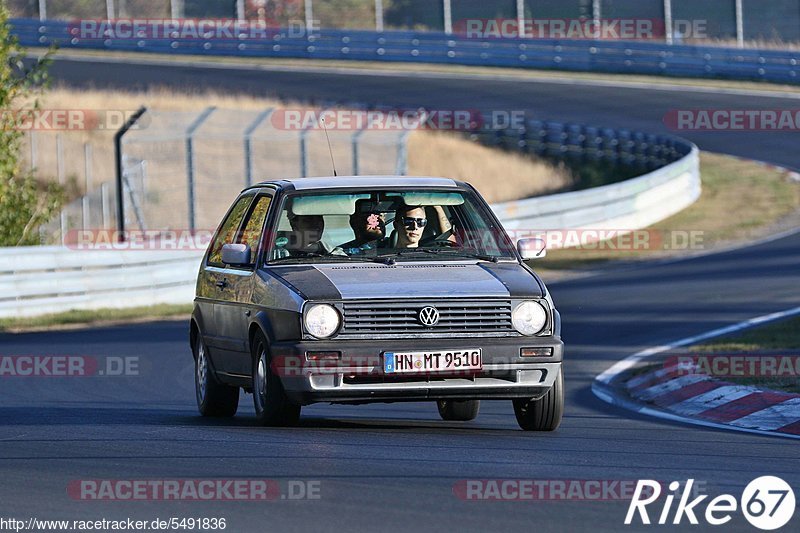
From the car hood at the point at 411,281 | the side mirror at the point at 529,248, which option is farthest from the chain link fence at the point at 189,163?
the car hood at the point at 411,281

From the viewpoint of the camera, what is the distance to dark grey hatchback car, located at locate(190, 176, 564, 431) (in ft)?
29.7

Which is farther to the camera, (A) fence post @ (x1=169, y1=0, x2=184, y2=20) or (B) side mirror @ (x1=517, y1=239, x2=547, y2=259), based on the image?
(A) fence post @ (x1=169, y1=0, x2=184, y2=20)

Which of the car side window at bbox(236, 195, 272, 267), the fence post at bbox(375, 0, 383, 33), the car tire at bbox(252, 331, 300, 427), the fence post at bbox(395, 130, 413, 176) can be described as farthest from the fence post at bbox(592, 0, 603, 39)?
the car tire at bbox(252, 331, 300, 427)

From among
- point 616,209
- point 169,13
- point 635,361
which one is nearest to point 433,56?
point 169,13

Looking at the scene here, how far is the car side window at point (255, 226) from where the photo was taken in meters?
10.3

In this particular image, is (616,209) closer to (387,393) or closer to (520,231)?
(520,231)

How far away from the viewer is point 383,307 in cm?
910

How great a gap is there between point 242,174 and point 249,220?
24.1m

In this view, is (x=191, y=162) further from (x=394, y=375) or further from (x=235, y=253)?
(x=394, y=375)

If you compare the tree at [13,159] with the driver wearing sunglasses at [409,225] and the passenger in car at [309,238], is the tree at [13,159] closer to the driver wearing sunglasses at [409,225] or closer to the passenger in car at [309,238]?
the passenger in car at [309,238]

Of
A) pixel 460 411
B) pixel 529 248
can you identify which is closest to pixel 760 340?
pixel 460 411

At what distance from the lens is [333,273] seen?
9531 millimetres

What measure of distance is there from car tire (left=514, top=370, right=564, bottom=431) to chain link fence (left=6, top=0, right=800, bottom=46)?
36.3m

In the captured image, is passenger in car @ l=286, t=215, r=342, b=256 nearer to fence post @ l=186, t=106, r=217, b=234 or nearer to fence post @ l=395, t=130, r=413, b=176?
fence post @ l=186, t=106, r=217, b=234
